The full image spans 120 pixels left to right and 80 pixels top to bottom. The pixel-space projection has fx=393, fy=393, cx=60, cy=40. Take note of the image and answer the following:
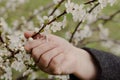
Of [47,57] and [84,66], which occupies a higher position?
[47,57]

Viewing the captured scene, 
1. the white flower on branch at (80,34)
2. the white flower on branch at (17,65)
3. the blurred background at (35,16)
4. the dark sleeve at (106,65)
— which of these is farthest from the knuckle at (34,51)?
the blurred background at (35,16)

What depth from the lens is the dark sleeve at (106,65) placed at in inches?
55.4

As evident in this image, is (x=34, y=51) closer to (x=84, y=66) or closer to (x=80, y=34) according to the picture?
(x=84, y=66)

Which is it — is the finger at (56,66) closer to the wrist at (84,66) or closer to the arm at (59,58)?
the arm at (59,58)

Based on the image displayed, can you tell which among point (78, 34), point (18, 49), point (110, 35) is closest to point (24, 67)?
point (18, 49)

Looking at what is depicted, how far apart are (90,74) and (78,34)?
0.56 meters

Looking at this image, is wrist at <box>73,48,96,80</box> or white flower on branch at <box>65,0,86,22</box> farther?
wrist at <box>73,48,96,80</box>

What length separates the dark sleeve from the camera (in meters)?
1.41

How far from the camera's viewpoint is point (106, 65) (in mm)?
1434

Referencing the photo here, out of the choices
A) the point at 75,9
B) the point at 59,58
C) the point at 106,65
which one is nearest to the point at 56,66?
the point at 59,58

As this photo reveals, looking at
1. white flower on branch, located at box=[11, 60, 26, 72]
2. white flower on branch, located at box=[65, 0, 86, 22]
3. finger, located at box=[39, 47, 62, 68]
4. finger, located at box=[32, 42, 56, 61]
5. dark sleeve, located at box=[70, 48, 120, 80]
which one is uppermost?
white flower on branch, located at box=[65, 0, 86, 22]

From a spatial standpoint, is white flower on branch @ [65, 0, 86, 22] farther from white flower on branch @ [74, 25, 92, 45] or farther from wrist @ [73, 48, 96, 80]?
white flower on branch @ [74, 25, 92, 45]

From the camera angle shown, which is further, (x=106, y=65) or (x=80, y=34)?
(x=80, y=34)

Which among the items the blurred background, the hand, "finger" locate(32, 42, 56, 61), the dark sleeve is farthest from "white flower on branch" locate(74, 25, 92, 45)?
the blurred background
